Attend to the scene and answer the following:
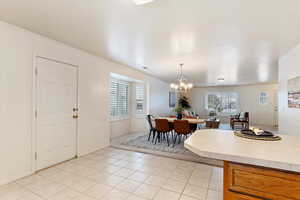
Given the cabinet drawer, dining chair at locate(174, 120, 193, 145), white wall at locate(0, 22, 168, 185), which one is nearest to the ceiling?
white wall at locate(0, 22, 168, 185)

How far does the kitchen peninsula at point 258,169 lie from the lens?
1.08 meters

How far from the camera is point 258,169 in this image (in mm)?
1199

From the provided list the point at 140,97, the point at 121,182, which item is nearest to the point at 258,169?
the point at 121,182

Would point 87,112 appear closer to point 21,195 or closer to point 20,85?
point 20,85

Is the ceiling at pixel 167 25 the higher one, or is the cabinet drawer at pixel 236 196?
the ceiling at pixel 167 25

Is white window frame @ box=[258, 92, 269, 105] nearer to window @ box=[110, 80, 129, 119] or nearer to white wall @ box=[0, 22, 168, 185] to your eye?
window @ box=[110, 80, 129, 119]

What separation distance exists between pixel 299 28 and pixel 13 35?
176 inches

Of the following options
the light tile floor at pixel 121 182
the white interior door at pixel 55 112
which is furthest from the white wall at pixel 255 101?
the white interior door at pixel 55 112

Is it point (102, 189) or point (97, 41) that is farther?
point (97, 41)

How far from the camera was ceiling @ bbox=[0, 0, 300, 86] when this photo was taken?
6.08 ft

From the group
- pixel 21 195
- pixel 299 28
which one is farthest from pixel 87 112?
pixel 299 28

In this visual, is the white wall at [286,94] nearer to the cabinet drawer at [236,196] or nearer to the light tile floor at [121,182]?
the light tile floor at [121,182]

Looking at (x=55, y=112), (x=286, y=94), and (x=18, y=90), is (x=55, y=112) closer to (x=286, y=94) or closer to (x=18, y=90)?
(x=18, y=90)

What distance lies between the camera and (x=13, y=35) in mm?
2391
